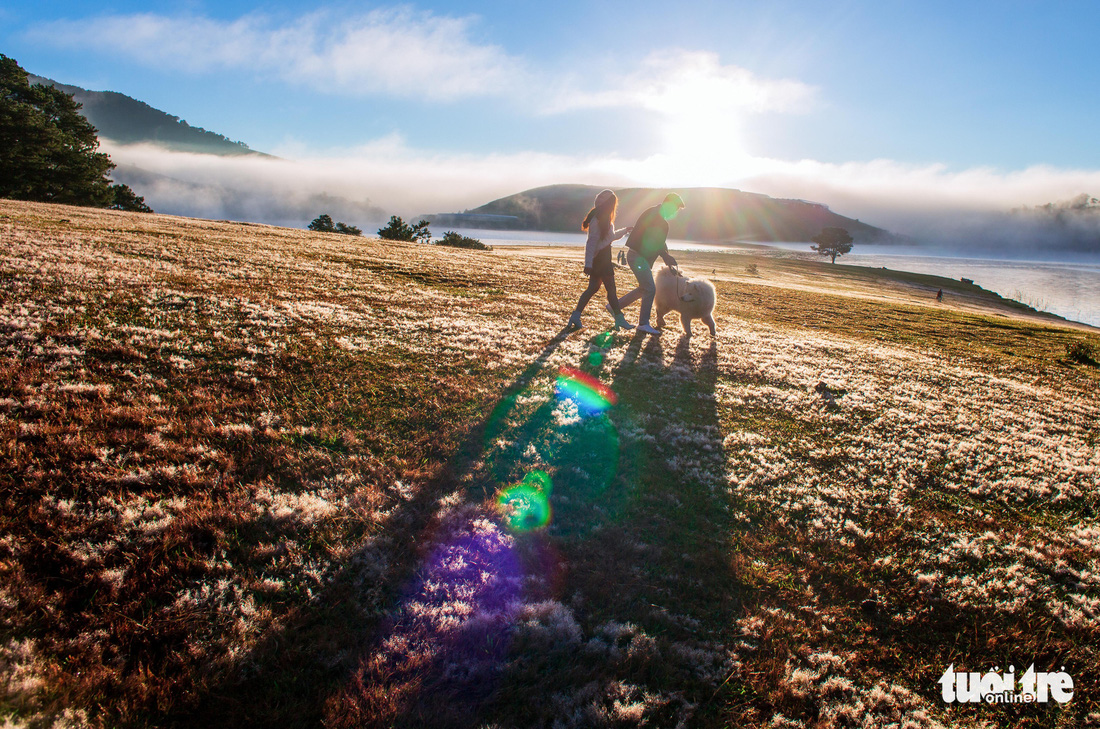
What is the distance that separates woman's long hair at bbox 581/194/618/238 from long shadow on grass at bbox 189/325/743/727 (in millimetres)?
8283

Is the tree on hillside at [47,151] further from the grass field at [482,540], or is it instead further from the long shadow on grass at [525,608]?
the long shadow on grass at [525,608]

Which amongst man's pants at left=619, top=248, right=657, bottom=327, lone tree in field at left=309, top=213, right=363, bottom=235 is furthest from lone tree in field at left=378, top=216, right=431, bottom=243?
man's pants at left=619, top=248, right=657, bottom=327

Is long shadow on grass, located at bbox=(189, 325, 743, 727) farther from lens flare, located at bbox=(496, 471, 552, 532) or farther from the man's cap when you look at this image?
the man's cap

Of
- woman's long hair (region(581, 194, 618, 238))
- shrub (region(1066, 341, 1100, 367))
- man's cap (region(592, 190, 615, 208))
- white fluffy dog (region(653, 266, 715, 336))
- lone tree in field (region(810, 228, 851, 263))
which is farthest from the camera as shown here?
lone tree in field (region(810, 228, 851, 263))

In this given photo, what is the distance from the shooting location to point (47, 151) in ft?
201

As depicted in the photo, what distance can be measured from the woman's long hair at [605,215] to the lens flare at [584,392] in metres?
5.08

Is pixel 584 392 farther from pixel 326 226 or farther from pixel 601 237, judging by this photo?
pixel 326 226

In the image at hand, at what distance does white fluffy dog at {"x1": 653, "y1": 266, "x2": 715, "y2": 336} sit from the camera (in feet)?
49.4

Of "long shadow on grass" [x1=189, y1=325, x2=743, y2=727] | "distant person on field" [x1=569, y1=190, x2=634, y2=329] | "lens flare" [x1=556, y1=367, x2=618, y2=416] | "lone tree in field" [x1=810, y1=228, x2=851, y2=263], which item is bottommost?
"long shadow on grass" [x1=189, y1=325, x2=743, y2=727]

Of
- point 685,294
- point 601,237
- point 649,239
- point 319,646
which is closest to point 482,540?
point 319,646

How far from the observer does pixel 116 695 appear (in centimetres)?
273

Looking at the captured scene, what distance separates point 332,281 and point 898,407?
2048cm

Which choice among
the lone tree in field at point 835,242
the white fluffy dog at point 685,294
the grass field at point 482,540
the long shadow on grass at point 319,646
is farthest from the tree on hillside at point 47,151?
the lone tree in field at point 835,242

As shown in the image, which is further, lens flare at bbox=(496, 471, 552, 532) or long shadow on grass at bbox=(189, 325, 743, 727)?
lens flare at bbox=(496, 471, 552, 532)
